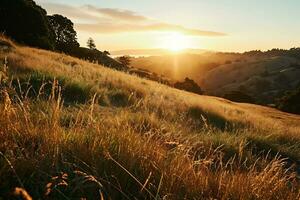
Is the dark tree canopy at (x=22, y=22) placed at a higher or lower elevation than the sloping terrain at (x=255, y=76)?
higher

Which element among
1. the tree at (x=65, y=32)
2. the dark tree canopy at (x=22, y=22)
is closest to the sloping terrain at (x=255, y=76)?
the tree at (x=65, y=32)

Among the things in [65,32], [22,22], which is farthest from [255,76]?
[22,22]

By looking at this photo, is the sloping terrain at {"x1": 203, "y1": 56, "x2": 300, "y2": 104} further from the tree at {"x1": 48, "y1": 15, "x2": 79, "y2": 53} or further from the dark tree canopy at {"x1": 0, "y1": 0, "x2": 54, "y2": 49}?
the dark tree canopy at {"x1": 0, "y1": 0, "x2": 54, "y2": 49}

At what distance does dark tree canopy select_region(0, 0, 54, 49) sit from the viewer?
26972 mm

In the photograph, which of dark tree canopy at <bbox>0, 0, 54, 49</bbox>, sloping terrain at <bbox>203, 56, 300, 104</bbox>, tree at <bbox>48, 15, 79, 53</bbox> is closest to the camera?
dark tree canopy at <bbox>0, 0, 54, 49</bbox>

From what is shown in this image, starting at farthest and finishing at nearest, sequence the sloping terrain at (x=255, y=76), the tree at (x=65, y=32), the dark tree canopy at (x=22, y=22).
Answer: the sloping terrain at (x=255, y=76)
the tree at (x=65, y=32)
the dark tree canopy at (x=22, y=22)

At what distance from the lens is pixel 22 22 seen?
27422 mm

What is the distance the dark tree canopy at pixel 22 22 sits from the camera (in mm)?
26972

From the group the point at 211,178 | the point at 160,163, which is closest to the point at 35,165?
the point at 160,163

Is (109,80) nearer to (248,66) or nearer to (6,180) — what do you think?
(6,180)

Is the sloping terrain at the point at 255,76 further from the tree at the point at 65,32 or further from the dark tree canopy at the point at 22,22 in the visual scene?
the dark tree canopy at the point at 22,22

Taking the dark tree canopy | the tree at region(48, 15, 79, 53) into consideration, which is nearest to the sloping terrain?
the tree at region(48, 15, 79, 53)

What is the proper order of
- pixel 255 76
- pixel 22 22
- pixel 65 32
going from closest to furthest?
pixel 22 22, pixel 65 32, pixel 255 76

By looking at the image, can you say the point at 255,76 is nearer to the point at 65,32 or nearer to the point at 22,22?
the point at 65,32
